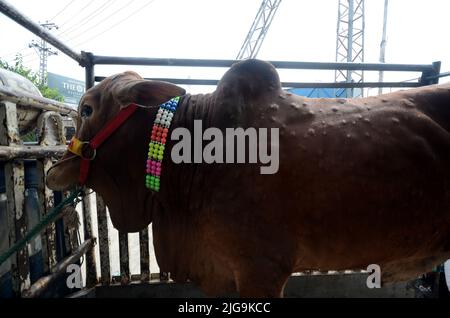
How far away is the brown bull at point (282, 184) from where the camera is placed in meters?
1.38

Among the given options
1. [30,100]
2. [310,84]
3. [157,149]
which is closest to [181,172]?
[157,149]

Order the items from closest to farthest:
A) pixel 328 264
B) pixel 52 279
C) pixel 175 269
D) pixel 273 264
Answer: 1. pixel 273 264
2. pixel 328 264
3. pixel 175 269
4. pixel 52 279

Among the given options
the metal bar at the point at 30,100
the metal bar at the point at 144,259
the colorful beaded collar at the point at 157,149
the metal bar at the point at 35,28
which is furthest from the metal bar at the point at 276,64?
the metal bar at the point at 144,259

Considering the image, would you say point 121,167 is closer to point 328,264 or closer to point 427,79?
point 328,264

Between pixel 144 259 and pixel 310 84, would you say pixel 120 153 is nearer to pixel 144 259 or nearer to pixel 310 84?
pixel 144 259

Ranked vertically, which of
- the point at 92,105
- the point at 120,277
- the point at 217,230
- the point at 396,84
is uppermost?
the point at 396,84

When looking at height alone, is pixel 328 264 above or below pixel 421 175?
below

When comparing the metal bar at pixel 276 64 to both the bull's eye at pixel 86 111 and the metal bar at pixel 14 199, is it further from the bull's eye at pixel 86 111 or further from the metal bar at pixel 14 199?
the metal bar at pixel 14 199

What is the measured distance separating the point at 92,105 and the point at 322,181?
4.23ft

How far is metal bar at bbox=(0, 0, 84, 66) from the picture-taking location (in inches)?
57.0

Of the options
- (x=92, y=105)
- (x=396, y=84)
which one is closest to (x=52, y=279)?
(x=92, y=105)

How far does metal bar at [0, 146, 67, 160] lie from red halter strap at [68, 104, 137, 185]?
288 millimetres

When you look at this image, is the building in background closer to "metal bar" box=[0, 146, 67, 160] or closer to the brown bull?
"metal bar" box=[0, 146, 67, 160]
